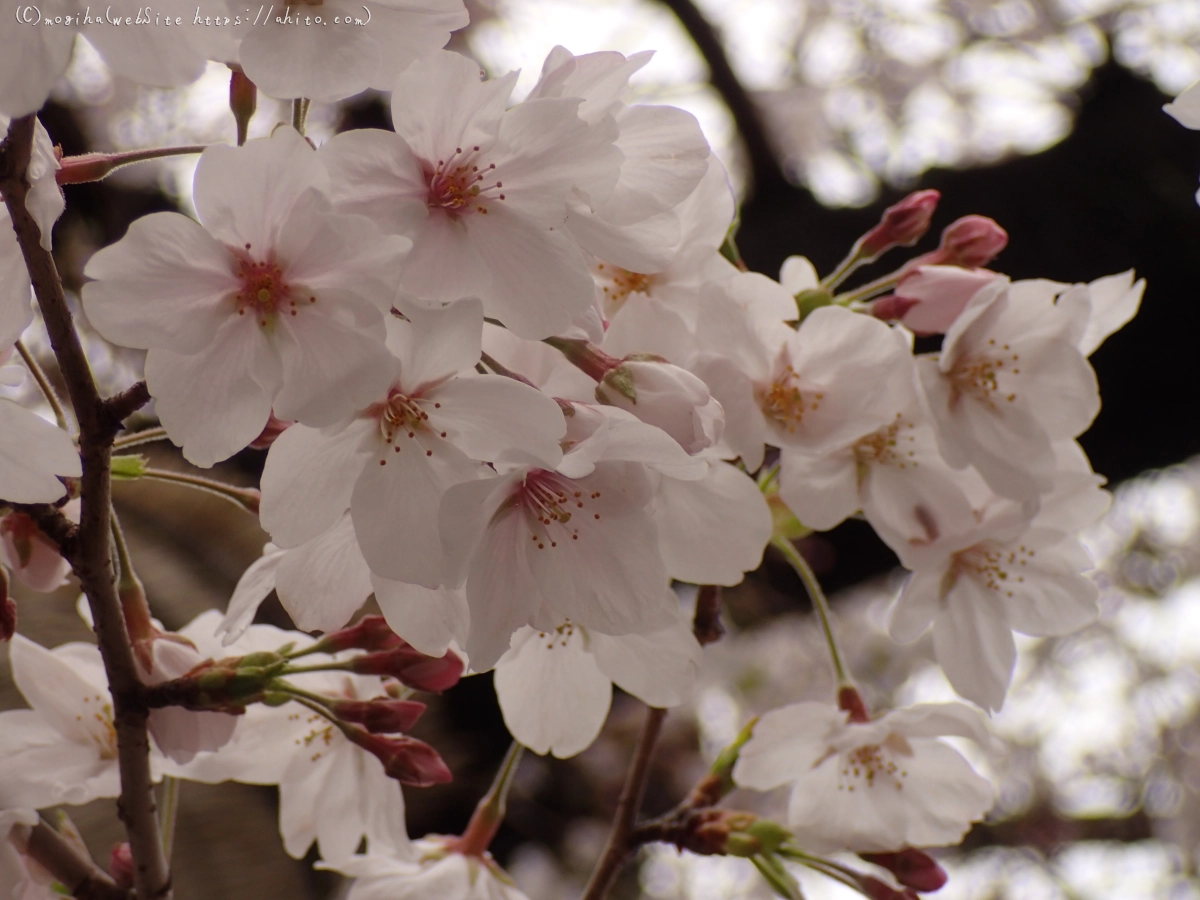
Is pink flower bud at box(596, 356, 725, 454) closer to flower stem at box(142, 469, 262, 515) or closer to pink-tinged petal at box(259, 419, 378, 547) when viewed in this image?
pink-tinged petal at box(259, 419, 378, 547)

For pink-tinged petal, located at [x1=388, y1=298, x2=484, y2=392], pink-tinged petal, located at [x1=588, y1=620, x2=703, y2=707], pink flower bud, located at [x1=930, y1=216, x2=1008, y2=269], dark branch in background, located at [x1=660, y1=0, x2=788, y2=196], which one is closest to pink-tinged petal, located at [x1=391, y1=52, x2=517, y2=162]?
pink-tinged petal, located at [x1=388, y1=298, x2=484, y2=392]

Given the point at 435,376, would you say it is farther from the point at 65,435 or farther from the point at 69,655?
the point at 69,655

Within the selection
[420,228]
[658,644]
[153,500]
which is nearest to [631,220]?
[420,228]

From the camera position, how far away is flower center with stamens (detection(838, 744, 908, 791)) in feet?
2.57

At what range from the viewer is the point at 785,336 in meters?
0.69

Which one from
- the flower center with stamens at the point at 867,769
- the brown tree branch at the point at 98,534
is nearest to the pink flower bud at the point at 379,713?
the brown tree branch at the point at 98,534

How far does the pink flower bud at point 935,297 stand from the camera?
73 cm

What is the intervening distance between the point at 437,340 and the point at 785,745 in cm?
46

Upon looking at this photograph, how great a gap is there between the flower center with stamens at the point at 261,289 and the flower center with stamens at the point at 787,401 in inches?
12.4

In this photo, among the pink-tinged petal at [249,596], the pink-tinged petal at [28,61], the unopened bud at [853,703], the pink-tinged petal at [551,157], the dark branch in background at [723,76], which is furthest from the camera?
the dark branch in background at [723,76]

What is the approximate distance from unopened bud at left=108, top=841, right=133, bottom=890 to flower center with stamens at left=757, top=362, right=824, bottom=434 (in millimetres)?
498

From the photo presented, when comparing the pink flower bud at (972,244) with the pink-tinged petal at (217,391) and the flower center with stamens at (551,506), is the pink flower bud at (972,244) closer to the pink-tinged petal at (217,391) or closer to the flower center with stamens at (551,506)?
the flower center with stamens at (551,506)

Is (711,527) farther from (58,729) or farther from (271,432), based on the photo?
(58,729)

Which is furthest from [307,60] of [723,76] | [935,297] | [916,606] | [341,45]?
[723,76]
